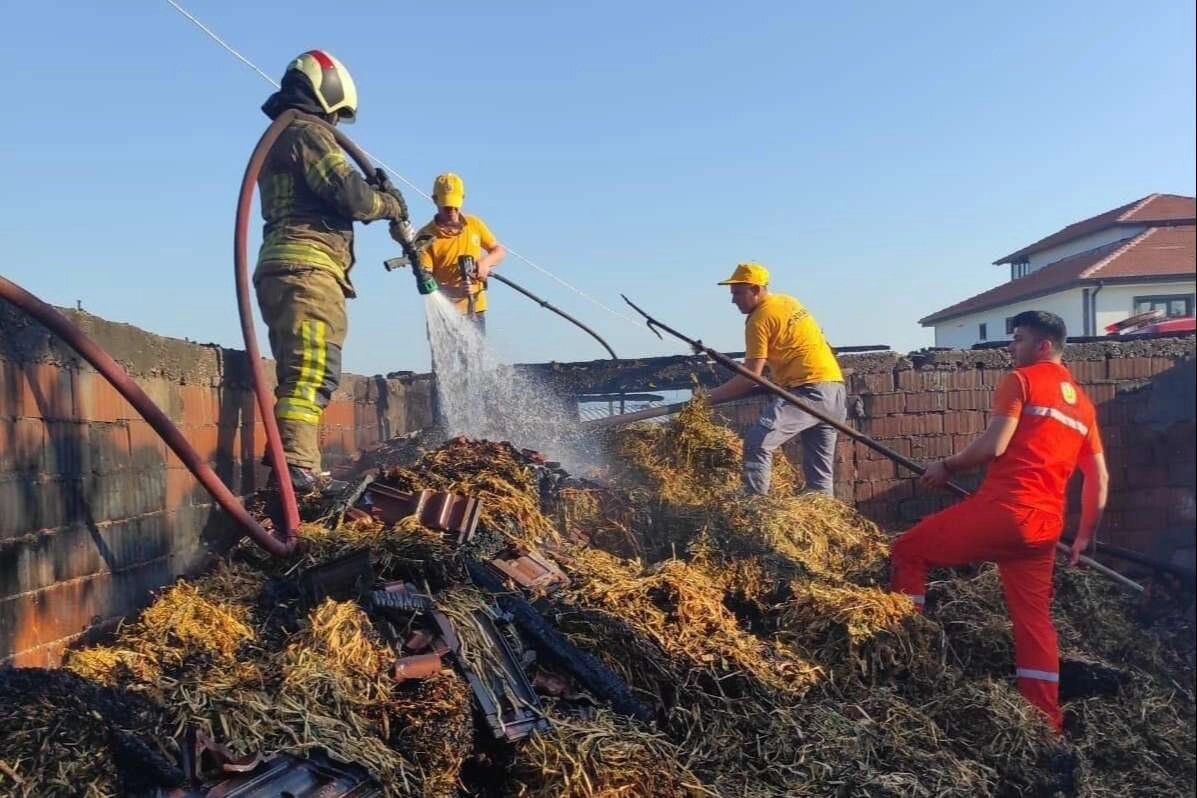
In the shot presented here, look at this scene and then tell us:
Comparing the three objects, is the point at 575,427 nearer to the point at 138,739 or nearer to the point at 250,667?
the point at 250,667

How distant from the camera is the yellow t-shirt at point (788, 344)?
20.8 ft

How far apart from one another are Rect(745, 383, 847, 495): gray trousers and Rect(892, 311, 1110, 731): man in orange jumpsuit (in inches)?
66.7

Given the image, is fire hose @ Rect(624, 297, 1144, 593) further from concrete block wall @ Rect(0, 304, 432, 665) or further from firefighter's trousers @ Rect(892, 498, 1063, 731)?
concrete block wall @ Rect(0, 304, 432, 665)

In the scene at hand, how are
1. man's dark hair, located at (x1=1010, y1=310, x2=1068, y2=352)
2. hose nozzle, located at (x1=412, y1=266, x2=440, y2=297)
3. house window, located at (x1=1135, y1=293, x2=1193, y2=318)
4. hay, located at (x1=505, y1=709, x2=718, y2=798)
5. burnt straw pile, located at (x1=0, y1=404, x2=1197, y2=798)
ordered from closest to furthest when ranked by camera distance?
house window, located at (x1=1135, y1=293, x2=1193, y2=318), burnt straw pile, located at (x1=0, y1=404, x2=1197, y2=798), hay, located at (x1=505, y1=709, x2=718, y2=798), man's dark hair, located at (x1=1010, y1=310, x2=1068, y2=352), hose nozzle, located at (x1=412, y1=266, x2=440, y2=297)

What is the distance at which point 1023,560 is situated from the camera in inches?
175

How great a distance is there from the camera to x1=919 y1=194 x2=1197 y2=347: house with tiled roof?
71.5 inches

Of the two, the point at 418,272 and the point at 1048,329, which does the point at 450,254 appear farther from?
the point at 1048,329

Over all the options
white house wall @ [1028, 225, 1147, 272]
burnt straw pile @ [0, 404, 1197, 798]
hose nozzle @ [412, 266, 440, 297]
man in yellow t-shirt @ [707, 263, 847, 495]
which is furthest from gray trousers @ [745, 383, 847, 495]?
hose nozzle @ [412, 266, 440, 297]

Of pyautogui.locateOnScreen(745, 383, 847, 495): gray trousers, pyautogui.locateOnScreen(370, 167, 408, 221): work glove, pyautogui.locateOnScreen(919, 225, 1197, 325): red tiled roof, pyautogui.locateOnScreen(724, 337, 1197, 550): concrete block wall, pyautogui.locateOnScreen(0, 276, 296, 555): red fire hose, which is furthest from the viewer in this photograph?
pyautogui.locateOnScreen(724, 337, 1197, 550): concrete block wall

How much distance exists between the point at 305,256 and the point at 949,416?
4.88 m

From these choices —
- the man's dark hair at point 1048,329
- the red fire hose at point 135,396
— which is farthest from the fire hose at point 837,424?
the red fire hose at point 135,396

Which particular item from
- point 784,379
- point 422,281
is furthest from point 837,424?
point 422,281

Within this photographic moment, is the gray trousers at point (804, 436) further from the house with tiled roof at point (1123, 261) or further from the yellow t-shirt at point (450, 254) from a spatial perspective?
the yellow t-shirt at point (450, 254)

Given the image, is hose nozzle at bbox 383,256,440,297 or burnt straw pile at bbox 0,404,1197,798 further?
hose nozzle at bbox 383,256,440,297
